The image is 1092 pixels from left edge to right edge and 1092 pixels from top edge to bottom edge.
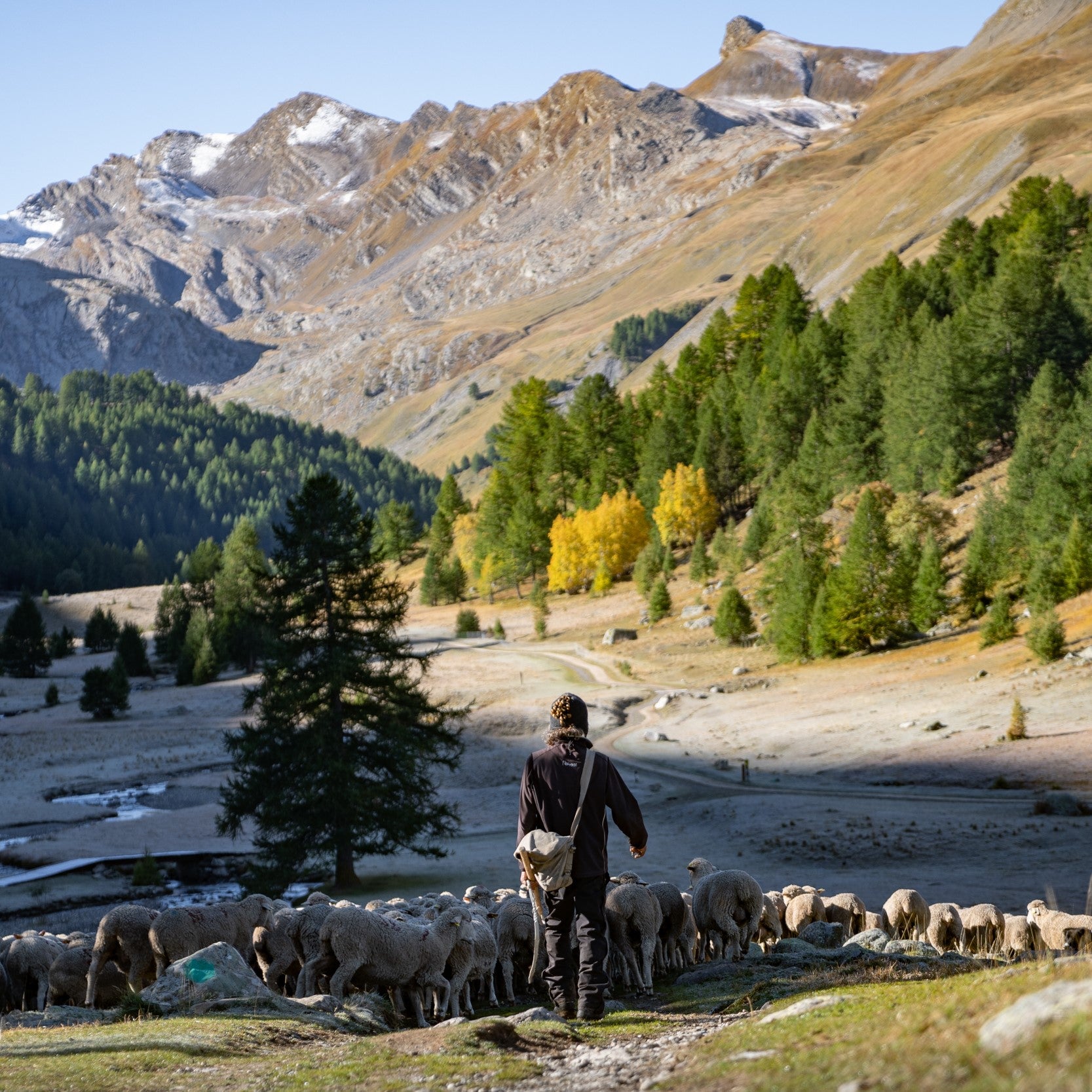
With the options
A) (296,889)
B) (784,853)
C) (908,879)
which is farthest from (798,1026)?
(296,889)

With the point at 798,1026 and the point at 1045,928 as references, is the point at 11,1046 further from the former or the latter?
the point at 1045,928

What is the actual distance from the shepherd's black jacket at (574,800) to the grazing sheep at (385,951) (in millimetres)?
2895

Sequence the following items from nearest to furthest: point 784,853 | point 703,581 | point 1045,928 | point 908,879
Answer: point 1045,928, point 908,879, point 784,853, point 703,581

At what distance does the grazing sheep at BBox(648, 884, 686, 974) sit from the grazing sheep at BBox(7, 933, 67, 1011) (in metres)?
8.70

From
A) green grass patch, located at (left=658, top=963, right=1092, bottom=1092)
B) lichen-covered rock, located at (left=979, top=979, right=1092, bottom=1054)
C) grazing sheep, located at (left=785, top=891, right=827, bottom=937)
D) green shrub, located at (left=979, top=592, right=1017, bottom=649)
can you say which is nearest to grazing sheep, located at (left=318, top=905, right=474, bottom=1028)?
green grass patch, located at (left=658, top=963, right=1092, bottom=1092)

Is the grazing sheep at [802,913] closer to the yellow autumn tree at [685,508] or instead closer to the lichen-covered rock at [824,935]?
the lichen-covered rock at [824,935]

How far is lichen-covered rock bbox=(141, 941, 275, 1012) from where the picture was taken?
12.8 metres

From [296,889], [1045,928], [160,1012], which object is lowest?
[296,889]

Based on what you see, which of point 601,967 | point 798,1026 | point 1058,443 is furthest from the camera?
point 1058,443

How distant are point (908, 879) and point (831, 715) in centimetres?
2589

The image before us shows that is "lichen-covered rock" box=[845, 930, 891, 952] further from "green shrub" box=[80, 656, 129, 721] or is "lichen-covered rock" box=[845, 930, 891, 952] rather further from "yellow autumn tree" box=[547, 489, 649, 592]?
"yellow autumn tree" box=[547, 489, 649, 592]

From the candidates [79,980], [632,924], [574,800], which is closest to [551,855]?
[574,800]

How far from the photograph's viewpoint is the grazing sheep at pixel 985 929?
59.3ft

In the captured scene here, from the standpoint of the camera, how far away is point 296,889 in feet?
110
